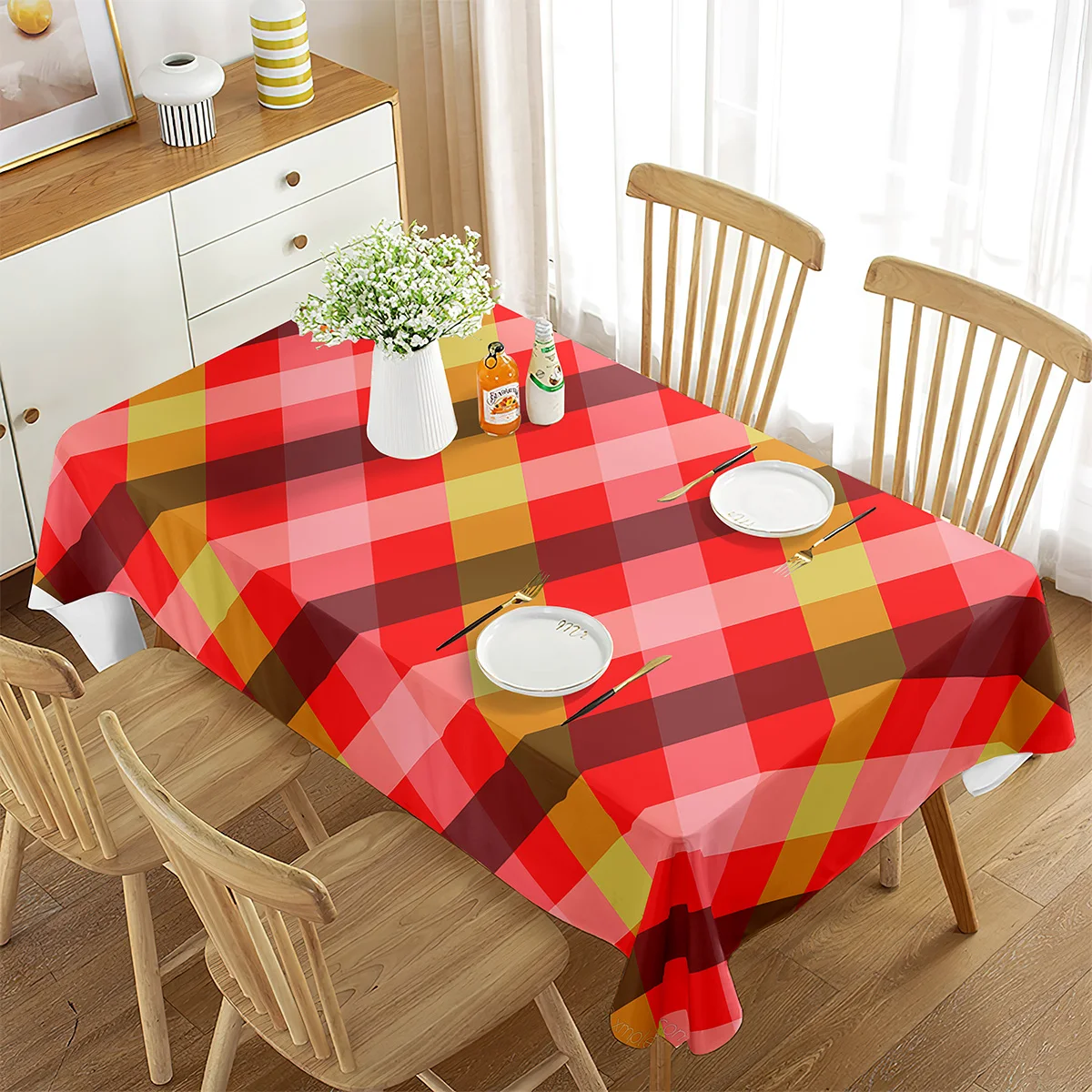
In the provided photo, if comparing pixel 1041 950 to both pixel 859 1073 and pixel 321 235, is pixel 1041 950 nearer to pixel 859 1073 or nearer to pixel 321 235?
pixel 859 1073

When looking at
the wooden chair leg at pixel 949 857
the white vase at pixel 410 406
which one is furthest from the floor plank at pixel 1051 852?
the white vase at pixel 410 406

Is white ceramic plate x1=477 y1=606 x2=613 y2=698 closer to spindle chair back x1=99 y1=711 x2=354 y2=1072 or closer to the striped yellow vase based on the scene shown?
spindle chair back x1=99 y1=711 x2=354 y2=1072

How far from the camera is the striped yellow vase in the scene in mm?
3020

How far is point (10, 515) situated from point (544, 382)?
1.34 metres

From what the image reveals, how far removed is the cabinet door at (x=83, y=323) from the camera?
271 centimetres

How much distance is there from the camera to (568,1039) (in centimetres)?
184

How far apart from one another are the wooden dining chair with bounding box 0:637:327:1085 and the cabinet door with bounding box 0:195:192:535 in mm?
780

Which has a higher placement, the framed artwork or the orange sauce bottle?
the framed artwork

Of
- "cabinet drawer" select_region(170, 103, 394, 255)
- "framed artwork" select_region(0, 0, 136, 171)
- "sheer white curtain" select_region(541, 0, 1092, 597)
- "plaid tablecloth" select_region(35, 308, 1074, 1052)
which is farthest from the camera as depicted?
"cabinet drawer" select_region(170, 103, 394, 255)

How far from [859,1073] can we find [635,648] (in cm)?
81

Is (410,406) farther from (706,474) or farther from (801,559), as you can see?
(801,559)

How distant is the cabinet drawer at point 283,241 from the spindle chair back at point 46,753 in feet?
4.48

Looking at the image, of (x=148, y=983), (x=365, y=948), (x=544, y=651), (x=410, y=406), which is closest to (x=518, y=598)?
(x=544, y=651)

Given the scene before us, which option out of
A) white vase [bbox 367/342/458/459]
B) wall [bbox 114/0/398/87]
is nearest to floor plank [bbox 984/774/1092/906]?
white vase [bbox 367/342/458/459]
